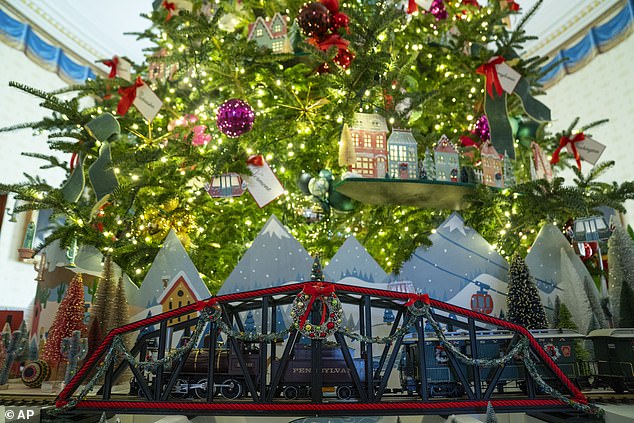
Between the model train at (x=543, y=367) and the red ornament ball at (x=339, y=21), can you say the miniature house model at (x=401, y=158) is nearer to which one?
the red ornament ball at (x=339, y=21)

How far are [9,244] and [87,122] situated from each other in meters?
6.23

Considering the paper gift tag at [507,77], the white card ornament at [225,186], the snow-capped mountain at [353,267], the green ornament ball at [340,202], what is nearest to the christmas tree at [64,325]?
the white card ornament at [225,186]

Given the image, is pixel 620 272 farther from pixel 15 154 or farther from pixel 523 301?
pixel 15 154

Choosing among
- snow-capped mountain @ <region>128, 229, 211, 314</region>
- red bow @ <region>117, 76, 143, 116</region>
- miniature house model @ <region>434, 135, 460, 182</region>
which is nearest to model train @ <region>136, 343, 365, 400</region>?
snow-capped mountain @ <region>128, 229, 211, 314</region>

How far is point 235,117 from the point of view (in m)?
4.59

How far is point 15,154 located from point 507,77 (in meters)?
9.33

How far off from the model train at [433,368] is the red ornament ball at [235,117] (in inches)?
83.6

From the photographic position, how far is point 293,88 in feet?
18.6

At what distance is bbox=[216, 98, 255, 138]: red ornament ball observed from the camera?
15.0 ft

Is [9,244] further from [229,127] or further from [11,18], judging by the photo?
[229,127]

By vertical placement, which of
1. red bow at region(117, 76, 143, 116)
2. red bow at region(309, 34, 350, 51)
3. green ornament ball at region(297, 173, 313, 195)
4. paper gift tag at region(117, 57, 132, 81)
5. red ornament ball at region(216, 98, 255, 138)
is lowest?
green ornament ball at region(297, 173, 313, 195)

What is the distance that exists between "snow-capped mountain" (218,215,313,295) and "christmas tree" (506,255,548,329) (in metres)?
2.05

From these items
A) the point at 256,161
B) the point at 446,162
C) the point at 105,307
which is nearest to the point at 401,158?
the point at 446,162

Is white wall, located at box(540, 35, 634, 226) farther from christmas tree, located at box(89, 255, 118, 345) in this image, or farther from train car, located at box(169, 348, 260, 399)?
christmas tree, located at box(89, 255, 118, 345)
